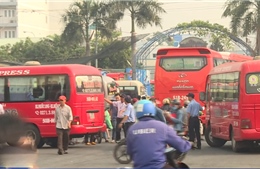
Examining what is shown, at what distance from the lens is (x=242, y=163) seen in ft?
48.6

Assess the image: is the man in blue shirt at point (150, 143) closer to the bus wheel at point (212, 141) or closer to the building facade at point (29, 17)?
the bus wheel at point (212, 141)

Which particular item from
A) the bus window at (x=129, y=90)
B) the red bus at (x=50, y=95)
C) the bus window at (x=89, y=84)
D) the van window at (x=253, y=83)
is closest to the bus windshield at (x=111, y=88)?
the bus window at (x=129, y=90)

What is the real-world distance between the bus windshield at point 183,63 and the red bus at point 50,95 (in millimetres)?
5532

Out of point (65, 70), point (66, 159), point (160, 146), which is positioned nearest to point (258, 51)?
point (65, 70)

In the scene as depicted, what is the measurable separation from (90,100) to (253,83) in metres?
6.18

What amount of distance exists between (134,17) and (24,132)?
1754 inches

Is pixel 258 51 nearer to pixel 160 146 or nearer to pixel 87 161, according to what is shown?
pixel 87 161

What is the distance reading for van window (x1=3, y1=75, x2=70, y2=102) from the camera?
67.8 ft

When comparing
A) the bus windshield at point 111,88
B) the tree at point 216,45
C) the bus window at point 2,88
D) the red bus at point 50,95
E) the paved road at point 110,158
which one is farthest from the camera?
the tree at point 216,45

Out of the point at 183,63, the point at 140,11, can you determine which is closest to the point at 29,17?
the point at 140,11

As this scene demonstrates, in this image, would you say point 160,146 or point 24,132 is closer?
point 24,132

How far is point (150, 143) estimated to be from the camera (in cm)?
706

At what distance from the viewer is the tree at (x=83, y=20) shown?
169 ft

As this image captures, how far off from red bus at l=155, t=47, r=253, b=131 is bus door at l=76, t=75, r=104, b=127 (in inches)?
207
